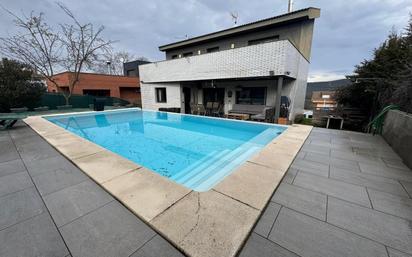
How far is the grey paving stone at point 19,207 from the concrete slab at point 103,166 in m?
0.64

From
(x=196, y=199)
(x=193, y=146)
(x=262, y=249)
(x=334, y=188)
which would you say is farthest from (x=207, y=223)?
(x=193, y=146)

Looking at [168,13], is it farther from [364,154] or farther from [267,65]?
[364,154]

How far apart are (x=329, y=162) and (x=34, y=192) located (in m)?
4.92

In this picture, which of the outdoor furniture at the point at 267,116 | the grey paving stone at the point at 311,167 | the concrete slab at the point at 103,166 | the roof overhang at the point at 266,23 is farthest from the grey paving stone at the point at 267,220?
the roof overhang at the point at 266,23

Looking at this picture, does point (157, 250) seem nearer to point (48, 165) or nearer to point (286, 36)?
point (48, 165)

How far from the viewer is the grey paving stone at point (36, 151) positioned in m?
3.40

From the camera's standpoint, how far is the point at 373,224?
167cm

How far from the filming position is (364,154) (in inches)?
146

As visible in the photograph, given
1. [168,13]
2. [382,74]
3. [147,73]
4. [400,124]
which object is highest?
[168,13]

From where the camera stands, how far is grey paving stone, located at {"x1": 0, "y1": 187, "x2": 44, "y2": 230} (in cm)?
171

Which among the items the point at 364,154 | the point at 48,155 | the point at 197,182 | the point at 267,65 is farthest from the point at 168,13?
the point at 364,154

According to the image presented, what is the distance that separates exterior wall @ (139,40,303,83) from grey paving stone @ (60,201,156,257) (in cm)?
732

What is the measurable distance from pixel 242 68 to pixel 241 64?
207 mm

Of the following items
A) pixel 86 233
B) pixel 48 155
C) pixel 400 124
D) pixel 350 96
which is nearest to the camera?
pixel 86 233
